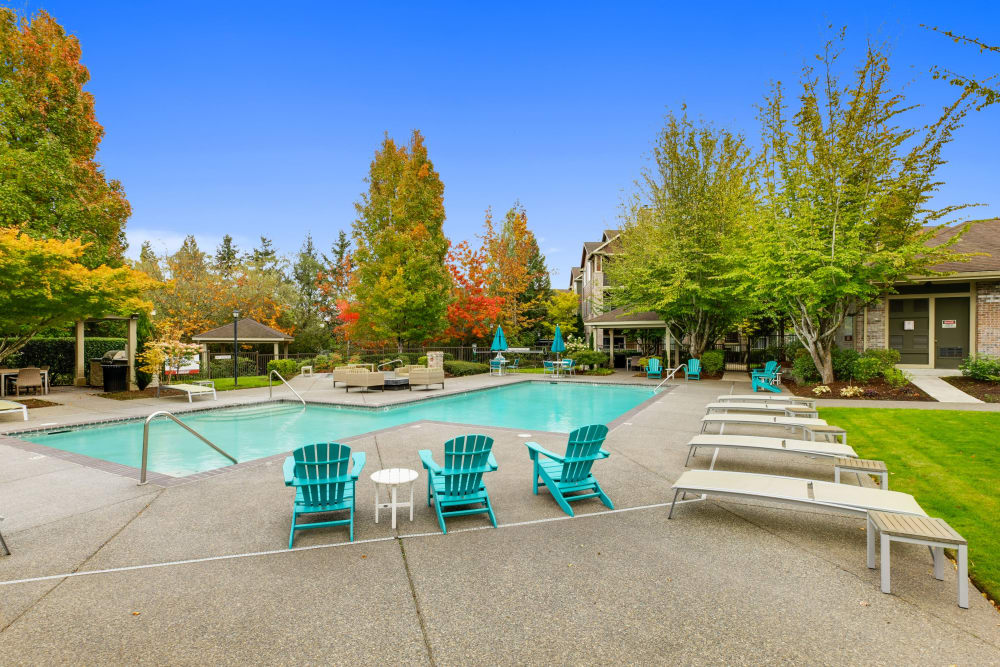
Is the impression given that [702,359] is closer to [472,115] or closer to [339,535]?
[472,115]

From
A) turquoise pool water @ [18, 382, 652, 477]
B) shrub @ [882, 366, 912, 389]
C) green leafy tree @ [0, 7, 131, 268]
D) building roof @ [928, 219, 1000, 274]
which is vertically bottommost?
turquoise pool water @ [18, 382, 652, 477]

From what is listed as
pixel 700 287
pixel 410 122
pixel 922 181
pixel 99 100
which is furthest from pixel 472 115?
pixel 922 181

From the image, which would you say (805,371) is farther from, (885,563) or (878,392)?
(885,563)

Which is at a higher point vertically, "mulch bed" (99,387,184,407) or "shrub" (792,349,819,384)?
"shrub" (792,349,819,384)

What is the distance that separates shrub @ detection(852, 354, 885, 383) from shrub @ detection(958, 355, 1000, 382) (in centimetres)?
221

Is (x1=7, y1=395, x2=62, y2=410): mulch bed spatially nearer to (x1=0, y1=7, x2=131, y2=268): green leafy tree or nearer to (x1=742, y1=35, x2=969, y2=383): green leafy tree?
(x1=0, y1=7, x2=131, y2=268): green leafy tree

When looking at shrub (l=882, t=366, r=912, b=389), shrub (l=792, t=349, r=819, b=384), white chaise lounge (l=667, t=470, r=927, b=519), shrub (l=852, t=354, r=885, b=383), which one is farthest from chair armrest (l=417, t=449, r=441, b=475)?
shrub (l=792, t=349, r=819, b=384)

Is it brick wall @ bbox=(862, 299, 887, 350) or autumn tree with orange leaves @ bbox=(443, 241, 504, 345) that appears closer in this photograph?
brick wall @ bbox=(862, 299, 887, 350)

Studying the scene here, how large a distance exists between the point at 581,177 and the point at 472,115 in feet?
23.0

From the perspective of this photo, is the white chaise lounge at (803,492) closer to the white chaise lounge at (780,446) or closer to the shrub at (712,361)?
the white chaise lounge at (780,446)

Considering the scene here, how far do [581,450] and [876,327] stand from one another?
53.2 feet

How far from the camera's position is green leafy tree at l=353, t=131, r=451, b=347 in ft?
72.0

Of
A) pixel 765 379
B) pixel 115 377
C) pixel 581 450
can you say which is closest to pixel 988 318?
pixel 765 379

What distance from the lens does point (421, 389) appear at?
1572cm
